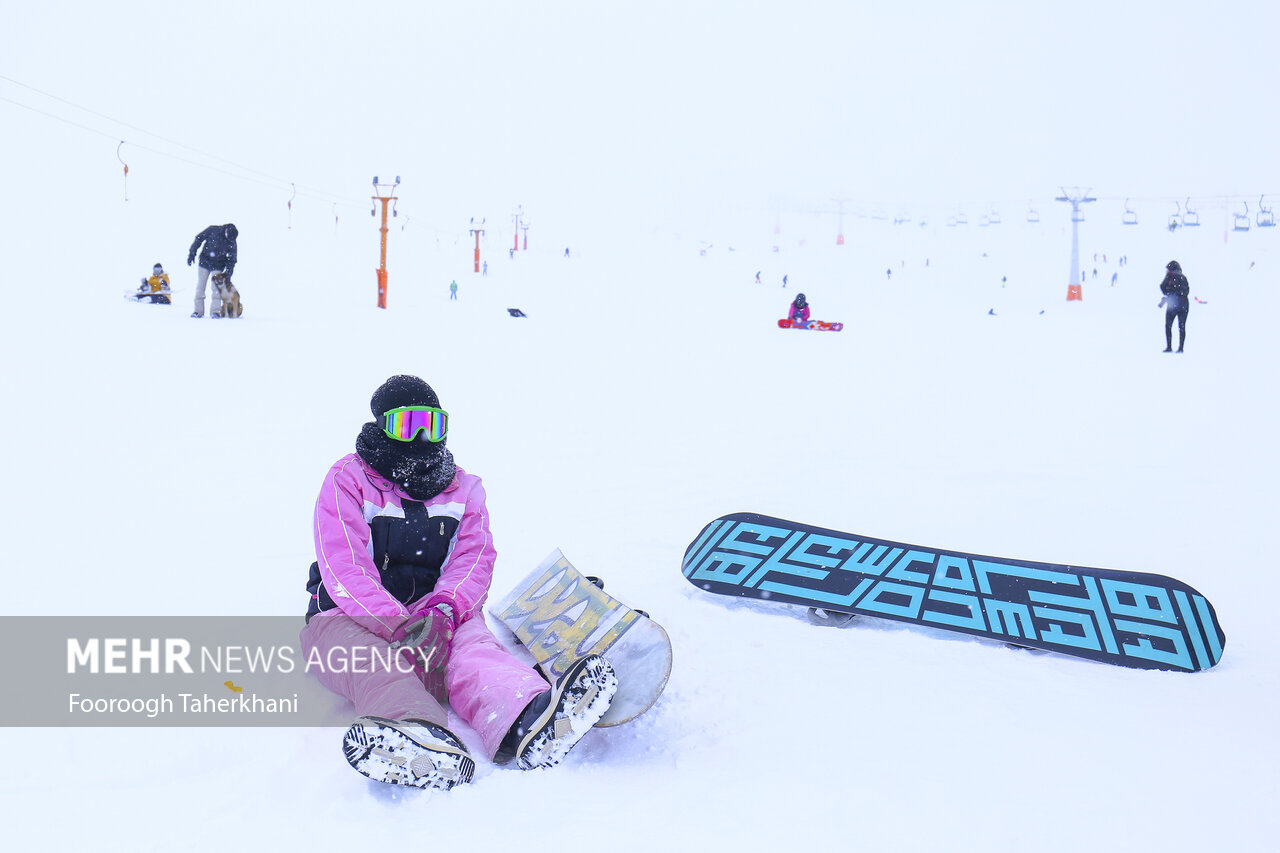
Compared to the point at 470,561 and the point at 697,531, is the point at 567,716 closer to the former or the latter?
the point at 470,561

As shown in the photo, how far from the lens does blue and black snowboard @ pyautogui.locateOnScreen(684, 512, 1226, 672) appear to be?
11.1 feet

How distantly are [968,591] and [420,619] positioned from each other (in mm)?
2309

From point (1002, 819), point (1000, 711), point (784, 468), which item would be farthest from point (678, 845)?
point (784, 468)

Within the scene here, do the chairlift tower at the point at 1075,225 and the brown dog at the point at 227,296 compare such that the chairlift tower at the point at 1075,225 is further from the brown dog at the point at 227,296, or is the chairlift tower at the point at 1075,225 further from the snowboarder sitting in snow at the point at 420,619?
the snowboarder sitting in snow at the point at 420,619

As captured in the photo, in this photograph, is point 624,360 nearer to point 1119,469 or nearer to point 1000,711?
point 1119,469

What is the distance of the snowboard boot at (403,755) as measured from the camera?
221 centimetres

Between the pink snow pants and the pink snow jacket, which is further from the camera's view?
the pink snow jacket

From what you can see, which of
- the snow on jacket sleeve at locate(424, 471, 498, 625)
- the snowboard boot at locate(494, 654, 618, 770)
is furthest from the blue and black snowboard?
the snowboard boot at locate(494, 654, 618, 770)

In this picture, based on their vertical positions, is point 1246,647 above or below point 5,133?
below

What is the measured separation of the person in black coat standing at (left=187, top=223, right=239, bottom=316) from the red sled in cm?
1032

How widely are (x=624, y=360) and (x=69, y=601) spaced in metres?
Answer: 9.61

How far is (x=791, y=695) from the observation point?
3.10 m

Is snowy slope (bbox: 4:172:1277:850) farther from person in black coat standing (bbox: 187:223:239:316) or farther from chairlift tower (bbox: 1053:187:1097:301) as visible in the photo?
chairlift tower (bbox: 1053:187:1097:301)

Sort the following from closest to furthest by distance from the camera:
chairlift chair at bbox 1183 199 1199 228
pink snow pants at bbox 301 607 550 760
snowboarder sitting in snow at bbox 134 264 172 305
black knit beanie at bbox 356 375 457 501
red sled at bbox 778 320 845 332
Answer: pink snow pants at bbox 301 607 550 760, black knit beanie at bbox 356 375 457 501, snowboarder sitting in snow at bbox 134 264 172 305, red sled at bbox 778 320 845 332, chairlift chair at bbox 1183 199 1199 228
